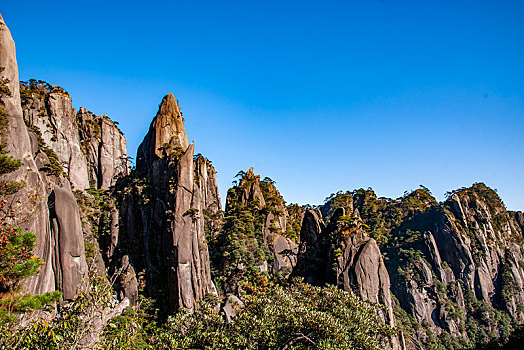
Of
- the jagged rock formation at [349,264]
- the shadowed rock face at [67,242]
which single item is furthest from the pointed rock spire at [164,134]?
the jagged rock formation at [349,264]

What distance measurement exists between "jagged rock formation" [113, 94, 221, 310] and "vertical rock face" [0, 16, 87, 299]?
36.7ft

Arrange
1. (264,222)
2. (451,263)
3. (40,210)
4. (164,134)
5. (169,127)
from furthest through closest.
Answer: (451,263) < (264,222) < (169,127) < (164,134) < (40,210)

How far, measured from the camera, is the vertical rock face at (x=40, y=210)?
789 inches

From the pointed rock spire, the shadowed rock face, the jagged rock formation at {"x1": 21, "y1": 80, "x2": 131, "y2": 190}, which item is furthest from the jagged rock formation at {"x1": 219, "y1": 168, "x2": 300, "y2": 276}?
the shadowed rock face

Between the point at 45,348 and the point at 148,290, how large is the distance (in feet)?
99.6

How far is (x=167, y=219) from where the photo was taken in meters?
38.2

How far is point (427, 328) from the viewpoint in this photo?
204 ft

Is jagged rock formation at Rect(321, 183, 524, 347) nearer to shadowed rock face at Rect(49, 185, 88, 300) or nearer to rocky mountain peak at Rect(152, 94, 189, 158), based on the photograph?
rocky mountain peak at Rect(152, 94, 189, 158)

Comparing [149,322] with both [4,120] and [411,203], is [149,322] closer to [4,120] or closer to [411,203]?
[4,120]

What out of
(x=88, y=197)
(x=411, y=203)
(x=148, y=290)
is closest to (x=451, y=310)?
(x=411, y=203)

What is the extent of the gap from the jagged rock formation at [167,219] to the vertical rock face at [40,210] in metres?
11.2

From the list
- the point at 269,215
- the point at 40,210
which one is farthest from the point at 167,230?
the point at 40,210

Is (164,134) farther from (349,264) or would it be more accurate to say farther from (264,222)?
(349,264)

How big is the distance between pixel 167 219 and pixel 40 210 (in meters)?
17.7
